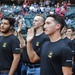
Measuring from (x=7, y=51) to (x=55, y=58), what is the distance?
162cm

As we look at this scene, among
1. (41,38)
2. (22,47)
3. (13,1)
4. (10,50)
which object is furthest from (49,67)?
(13,1)

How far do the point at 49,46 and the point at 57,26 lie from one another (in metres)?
0.31

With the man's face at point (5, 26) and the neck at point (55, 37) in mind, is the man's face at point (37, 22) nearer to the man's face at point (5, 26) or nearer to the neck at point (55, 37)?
the man's face at point (5, 26)

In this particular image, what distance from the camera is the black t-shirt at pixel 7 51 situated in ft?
17.4

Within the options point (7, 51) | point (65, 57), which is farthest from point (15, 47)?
point (65, 57)

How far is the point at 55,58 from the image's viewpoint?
3932mm

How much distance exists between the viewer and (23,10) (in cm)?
2423

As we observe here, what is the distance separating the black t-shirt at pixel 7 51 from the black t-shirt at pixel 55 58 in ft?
4.48

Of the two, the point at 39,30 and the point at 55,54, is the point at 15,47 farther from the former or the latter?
the point at 55,54

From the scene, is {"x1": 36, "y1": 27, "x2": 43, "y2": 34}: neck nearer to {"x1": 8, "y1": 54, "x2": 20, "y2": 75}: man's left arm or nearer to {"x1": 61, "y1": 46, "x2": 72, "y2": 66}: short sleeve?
{"x1": 8, "y1": 54, "x2": 20, "y2": 75}: man's left arm

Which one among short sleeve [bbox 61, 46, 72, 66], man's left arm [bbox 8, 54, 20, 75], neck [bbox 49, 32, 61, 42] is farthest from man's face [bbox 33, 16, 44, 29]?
short sleeve [bbox 61, 46, 72, 66]

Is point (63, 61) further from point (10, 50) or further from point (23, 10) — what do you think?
point (23, 10)

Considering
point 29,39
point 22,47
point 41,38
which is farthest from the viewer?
point 22,47

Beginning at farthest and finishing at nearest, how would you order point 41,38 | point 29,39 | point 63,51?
point 41,38
point 29,39
point 63,51
